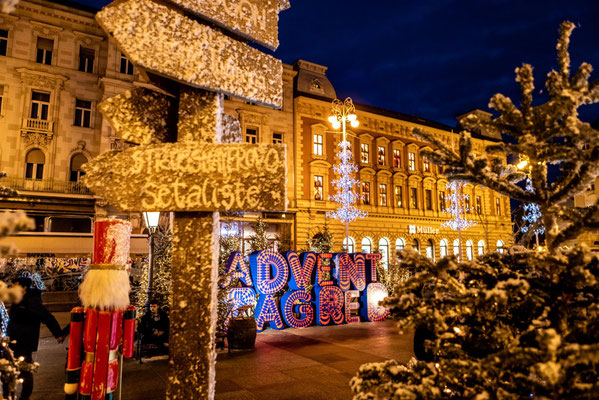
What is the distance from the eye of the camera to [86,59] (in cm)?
2225

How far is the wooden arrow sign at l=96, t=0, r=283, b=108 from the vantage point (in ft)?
7.57

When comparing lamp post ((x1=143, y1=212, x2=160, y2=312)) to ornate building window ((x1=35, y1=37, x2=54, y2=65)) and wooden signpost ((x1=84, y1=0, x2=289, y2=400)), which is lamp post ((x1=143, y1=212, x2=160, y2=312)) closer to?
wooden signpost ((x1=84, y1=0, x2=289, y2=400))

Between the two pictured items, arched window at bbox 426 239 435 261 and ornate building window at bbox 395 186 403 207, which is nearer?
ornate building window at bbox 395 186 403 207

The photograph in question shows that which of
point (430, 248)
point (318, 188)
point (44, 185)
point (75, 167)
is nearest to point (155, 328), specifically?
point (44, 185)

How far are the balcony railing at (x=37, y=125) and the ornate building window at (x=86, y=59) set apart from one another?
3882mm

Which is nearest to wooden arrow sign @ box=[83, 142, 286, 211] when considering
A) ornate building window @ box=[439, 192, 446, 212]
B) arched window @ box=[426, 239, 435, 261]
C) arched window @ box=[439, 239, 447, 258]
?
arched window @ box=[426, 239, 435, 261]

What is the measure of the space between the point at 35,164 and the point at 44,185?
1371 mm

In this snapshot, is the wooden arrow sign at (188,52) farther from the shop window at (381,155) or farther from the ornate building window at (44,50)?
the shop window at (381,155)

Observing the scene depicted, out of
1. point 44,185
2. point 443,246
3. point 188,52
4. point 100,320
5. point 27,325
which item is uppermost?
point 44,185

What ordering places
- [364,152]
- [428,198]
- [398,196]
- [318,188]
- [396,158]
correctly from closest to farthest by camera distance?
1. [318,188]
2. [364,152]
3. [398,196]
4. [396,158]
5. [428,198]

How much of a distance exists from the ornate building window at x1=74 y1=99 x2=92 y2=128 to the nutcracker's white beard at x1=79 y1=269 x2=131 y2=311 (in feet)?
70.5

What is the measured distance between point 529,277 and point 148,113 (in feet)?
8.96

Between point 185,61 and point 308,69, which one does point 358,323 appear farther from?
point 308,69

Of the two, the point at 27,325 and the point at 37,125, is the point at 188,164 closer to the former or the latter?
the point at 27,325
